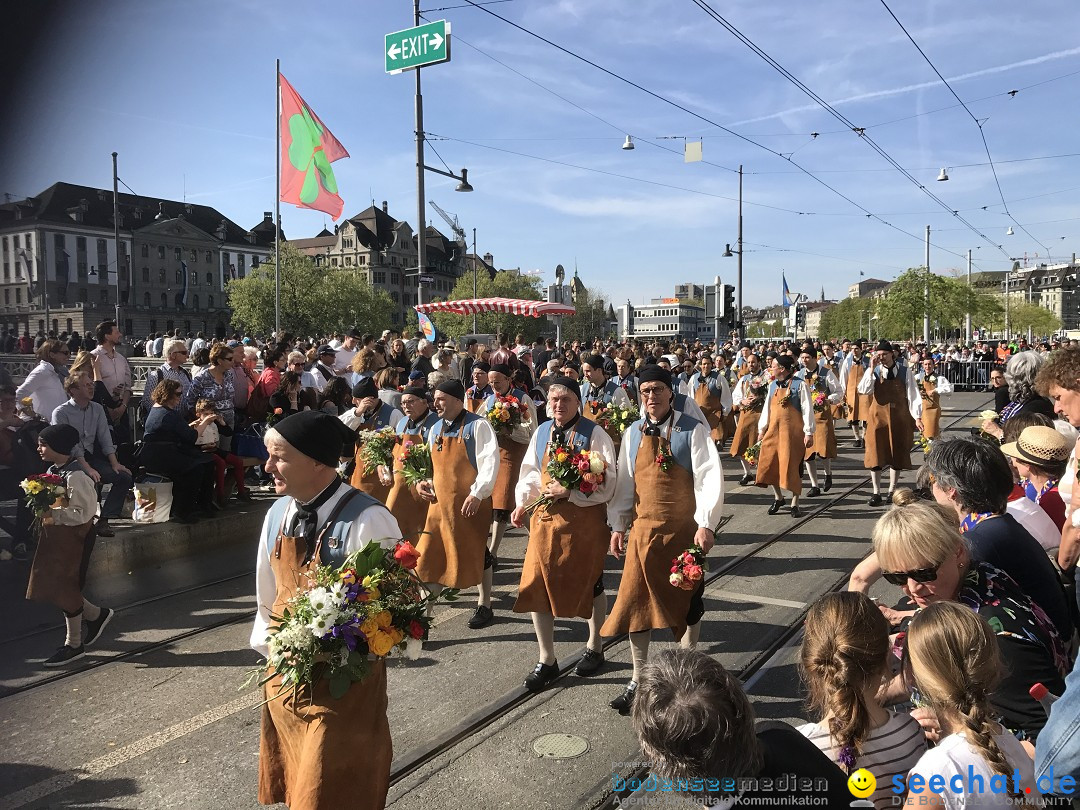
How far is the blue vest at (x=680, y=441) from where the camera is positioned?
5266mm

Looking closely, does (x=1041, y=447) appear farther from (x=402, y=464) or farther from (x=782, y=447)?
(x=782, y=447)

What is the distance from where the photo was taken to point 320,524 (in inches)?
126

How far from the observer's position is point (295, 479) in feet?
10.4

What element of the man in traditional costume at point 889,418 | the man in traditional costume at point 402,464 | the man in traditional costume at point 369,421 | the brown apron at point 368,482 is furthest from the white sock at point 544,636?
the man in traditional costume at point 889,418

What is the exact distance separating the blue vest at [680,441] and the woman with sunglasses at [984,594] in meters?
2.24

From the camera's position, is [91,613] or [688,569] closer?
[688,569]

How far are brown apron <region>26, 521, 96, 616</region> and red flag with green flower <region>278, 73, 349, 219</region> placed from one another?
11.2 m

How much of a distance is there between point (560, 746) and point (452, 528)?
2391 mm

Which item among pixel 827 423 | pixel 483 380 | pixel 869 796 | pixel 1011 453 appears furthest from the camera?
pixel 827 423

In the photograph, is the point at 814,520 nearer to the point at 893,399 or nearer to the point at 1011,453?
the point at 893,399

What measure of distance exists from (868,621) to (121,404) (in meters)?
10.6

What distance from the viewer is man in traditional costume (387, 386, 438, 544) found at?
6.90 metres

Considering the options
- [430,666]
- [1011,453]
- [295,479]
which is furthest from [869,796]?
[430,666]

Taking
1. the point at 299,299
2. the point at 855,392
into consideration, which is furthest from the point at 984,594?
the point at 299,299
